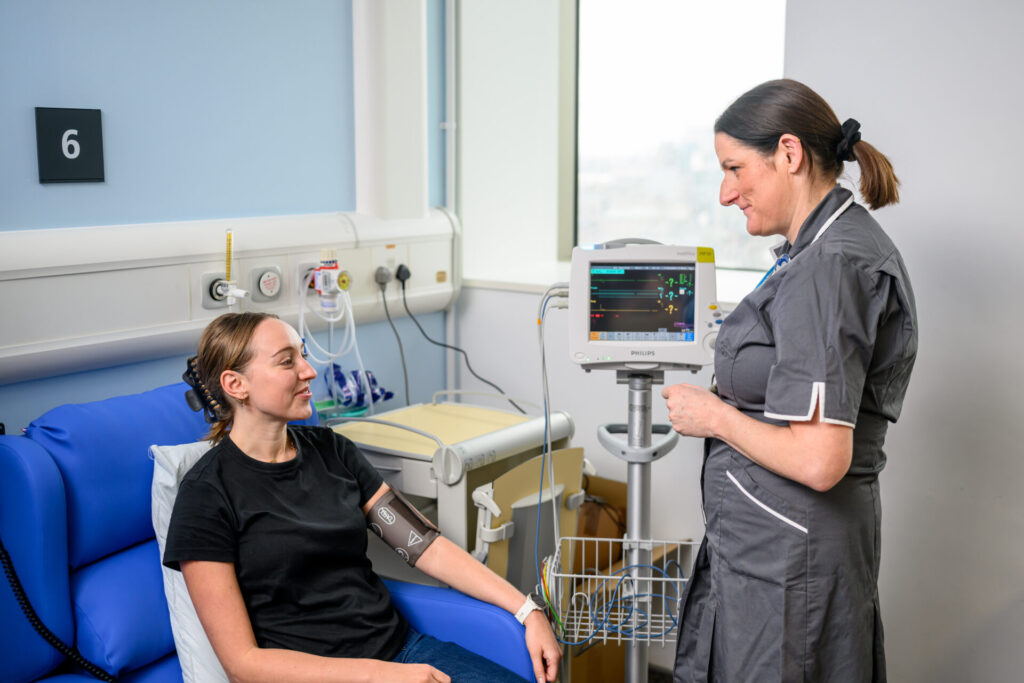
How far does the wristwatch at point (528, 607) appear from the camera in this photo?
172 centimetres

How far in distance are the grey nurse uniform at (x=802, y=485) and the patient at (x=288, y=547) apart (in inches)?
15.5

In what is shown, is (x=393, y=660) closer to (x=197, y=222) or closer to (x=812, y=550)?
(x=812, y=550)

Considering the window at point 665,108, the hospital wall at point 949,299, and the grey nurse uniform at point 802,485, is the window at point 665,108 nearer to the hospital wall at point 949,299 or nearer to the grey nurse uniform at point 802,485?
the hospital wall at point 949,299

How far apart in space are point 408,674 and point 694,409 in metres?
0.66

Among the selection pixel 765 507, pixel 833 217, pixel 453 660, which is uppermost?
pixel 833 217

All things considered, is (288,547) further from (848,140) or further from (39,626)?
(848,140)

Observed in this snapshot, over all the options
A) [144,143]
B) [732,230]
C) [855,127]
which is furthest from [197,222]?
[732,230]

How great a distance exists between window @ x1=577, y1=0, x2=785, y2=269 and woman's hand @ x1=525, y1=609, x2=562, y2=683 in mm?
1724

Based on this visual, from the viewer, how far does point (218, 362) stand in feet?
5.50

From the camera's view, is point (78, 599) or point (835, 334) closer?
point (835, 334)

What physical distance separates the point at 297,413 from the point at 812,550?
92cm

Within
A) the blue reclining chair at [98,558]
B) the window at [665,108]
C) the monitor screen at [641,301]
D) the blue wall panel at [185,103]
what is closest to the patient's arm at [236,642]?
the blue reclining chair at [98,558]

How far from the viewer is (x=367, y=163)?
2.64 metres

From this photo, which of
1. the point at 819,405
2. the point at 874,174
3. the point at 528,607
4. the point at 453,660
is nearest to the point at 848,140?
the point at 874,174
